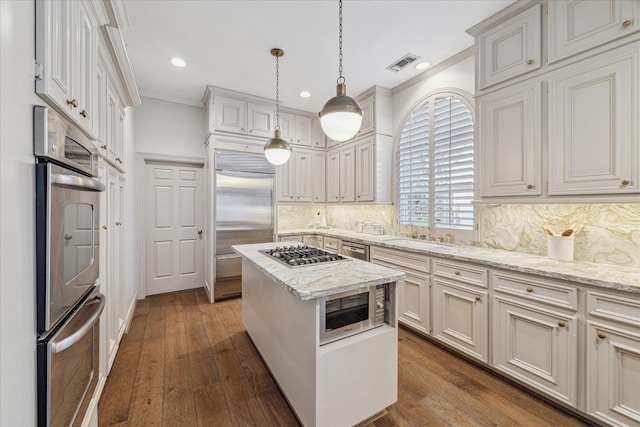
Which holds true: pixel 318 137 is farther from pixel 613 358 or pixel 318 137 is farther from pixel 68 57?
pixel 613 358

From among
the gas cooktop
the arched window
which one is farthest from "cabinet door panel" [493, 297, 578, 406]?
the gas cooktop

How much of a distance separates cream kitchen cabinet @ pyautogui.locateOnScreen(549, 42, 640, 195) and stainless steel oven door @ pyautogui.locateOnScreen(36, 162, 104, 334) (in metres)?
2.98

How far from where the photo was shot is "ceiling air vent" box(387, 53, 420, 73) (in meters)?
3.09

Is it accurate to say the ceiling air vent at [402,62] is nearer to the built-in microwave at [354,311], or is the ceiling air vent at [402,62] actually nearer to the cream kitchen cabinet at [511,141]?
the cream kitchen cabinet at [511,141]

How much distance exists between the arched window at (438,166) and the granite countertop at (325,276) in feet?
5.35

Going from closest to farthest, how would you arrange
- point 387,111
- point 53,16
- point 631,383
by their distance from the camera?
point 53,16 → point 631,383 → point 387,111

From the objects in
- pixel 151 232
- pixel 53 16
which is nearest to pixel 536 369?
pixel 53 16

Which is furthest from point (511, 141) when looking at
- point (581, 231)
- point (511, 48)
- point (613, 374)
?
point (613, 374)

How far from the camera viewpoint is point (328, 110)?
5.64 feet

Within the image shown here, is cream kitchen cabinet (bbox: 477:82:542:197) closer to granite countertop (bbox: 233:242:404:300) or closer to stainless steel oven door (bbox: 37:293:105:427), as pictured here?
granite countertop (bbox: 233:242:404:300)

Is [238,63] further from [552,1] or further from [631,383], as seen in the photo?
[631,383]

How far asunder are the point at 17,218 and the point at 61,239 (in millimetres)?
258

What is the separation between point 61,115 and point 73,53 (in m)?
0.32

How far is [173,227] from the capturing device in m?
4.34
